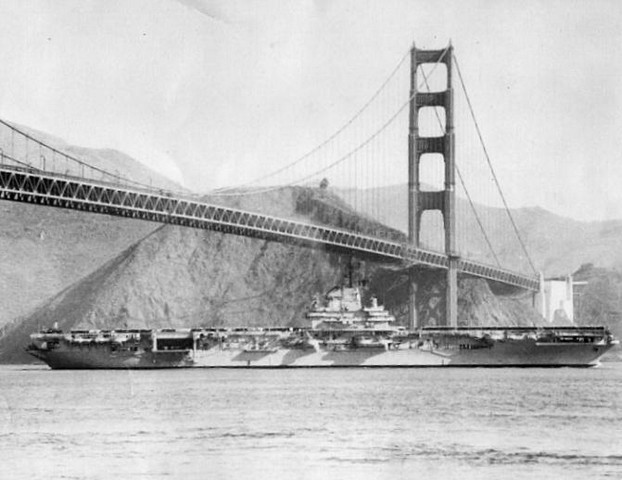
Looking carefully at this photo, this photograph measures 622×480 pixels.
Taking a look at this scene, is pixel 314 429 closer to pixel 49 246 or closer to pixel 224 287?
pixel 224 287

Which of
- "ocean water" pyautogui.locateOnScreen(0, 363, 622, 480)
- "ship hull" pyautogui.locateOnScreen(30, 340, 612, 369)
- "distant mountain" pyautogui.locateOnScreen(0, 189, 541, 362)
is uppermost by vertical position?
"distant mountain" pyautogui.locateOnScreen(0, 189, 541, 362)

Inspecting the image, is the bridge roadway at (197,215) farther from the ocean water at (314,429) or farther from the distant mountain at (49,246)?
the distant mountain at (49,246)

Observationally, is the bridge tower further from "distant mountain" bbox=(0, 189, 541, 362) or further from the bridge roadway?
"distant mountain" bbox=(0, 189, 541, 362)

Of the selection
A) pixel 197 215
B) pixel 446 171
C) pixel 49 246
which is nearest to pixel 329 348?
pixel 197 215

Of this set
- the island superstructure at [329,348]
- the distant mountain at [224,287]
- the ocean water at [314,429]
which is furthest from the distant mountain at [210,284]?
the ocean water at [314,429]

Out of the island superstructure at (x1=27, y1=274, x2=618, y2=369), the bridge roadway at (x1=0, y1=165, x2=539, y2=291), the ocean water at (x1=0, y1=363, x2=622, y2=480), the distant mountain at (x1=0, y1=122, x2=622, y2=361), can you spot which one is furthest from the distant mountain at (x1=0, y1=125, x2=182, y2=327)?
the ocean water at (x1=0, y1=363, x2=622, y2=480)

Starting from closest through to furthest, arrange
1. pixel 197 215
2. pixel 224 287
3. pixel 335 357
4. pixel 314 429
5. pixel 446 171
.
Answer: pixel 314 429
pixel 335 357
pixel 197 215
pixel 446 171
pixel 224 287
